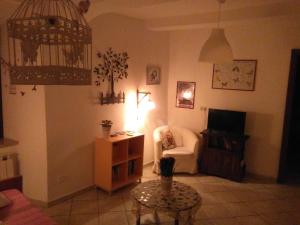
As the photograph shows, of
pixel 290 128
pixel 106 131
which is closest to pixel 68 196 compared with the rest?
pixel 106 131

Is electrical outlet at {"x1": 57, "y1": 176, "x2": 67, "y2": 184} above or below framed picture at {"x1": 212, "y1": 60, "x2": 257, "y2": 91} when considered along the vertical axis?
below

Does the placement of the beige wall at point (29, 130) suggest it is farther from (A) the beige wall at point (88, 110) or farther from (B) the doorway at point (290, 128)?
(B) the doorway at point (290, 128)

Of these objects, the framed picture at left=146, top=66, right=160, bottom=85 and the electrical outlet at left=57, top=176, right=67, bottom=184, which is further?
the framed picture at left=146, top=66, right=160, bottom=85

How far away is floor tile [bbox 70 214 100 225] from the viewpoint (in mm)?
3008

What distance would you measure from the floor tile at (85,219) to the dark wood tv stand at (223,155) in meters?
2.25

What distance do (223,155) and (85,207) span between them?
241 cm

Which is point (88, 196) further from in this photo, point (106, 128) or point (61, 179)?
point (106, 128)

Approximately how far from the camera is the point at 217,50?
2502 millimetres

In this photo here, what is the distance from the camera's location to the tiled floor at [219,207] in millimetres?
3111

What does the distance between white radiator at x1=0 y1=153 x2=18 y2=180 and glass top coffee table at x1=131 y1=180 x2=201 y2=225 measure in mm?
1855

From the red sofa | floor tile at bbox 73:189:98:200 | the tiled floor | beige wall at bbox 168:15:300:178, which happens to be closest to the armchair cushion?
beige wall at bbox 168:15:300:178

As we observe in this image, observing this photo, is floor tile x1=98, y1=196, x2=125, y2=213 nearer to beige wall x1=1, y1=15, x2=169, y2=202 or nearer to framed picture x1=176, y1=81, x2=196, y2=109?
beige wall x1=1, y1=15, x2=169, y2=202

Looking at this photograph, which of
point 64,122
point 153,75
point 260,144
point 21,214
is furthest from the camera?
point 153,75

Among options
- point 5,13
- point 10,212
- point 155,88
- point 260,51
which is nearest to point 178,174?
point 155,88
